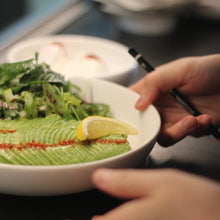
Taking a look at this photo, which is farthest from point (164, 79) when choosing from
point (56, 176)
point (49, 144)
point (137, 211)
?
point (137, 211)

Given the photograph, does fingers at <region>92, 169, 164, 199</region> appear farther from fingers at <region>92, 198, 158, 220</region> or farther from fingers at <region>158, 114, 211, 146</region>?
fingers at <region>158, 114, 211, 146</region>

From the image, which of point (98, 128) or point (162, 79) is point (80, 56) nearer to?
point (162, 79)

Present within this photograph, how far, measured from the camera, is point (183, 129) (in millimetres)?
1375

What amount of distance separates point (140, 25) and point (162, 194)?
8.34 feet

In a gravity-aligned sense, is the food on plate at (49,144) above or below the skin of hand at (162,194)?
below

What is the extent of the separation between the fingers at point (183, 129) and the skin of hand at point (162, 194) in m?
0.61

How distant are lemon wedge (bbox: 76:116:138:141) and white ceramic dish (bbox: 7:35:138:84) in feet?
1.60

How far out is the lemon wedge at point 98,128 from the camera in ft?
3.75

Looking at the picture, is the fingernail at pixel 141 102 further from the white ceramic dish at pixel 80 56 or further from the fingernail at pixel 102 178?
the fingernail at pixel 102 178

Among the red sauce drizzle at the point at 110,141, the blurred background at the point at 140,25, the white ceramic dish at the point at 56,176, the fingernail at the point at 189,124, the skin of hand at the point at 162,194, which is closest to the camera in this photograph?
the skin of hand at the point at 162,194

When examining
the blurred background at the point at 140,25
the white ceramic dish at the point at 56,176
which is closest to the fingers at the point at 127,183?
the white ceramic dish at the point at 56,176

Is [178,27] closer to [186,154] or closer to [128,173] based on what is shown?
[186,154]

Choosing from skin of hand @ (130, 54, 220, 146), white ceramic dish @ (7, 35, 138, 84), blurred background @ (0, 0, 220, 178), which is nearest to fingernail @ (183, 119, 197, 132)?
skin of hand @ (130, 54, 220, 146)

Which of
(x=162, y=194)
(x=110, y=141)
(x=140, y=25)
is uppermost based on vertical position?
(x=162, y=194)
